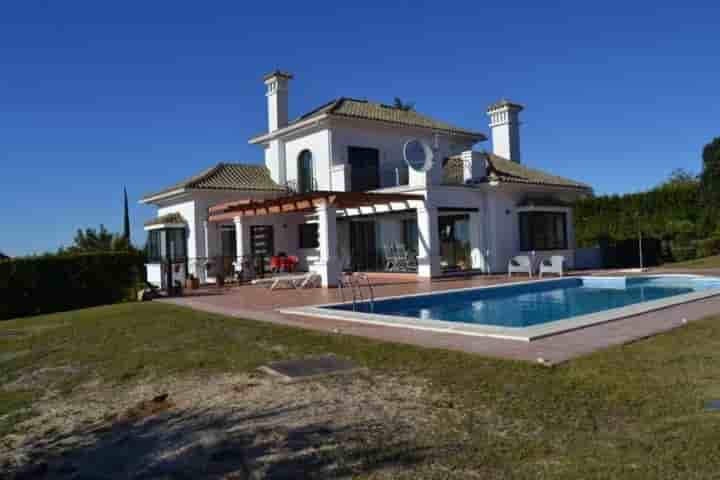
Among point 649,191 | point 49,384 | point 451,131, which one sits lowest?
point 49,384

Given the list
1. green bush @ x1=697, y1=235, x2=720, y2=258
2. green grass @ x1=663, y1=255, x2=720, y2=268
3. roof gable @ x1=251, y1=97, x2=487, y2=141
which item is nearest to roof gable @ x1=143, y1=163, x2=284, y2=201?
roof gable @ x1=251, y1=97, x2=487, y2=141

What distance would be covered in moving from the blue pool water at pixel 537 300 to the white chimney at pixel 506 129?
43.9 feet

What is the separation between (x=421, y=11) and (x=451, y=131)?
12.3 m

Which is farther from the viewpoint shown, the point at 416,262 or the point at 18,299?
the point at 416,262

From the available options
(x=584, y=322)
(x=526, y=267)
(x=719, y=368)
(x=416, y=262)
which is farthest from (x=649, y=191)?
(x=719, y=368)

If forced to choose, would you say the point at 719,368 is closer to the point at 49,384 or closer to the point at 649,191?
the point at 49,384

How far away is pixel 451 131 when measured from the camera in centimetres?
3128

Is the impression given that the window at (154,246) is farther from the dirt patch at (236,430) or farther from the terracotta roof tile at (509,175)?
the dirt patch at (236,430)

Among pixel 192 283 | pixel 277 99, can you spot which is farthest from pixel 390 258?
pixel 277 99

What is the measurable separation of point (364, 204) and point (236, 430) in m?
17.7

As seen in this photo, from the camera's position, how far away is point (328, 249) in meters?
20.6

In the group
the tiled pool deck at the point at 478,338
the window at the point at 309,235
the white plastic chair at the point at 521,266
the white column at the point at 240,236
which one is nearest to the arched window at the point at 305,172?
the window at the point at 309,235

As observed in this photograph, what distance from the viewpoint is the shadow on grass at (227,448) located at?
457cm

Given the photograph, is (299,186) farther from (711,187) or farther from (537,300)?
(711,187)
